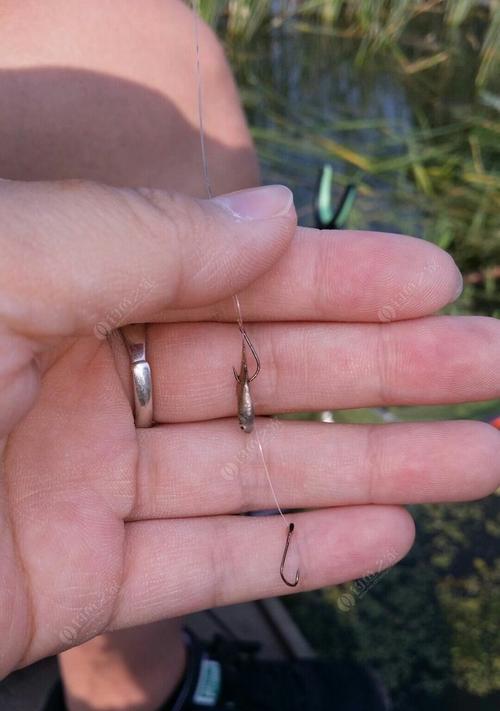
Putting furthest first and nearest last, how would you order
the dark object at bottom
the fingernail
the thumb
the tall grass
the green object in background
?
the tall grass
the green object in background
the dark object at bottom
the fingernail
the thumb

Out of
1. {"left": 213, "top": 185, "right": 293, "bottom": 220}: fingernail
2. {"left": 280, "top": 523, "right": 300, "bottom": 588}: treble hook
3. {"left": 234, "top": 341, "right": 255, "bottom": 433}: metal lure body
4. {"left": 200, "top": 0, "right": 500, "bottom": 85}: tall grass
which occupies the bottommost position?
{"left": 280, "top": 523, "right": 300, "bottom": 588}: treble hook

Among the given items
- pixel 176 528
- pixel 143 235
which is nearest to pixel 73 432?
pixel 176 528

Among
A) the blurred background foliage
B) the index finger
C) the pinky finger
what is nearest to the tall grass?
the blurred background foliage

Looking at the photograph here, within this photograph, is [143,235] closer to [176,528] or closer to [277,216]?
[277,216]

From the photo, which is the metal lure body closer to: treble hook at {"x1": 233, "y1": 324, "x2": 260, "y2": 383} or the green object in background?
treble hook at {"x1": 233, "y1": 324, "x2": 260, "y2": 383}

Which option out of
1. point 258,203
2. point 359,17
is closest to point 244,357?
point 258,203

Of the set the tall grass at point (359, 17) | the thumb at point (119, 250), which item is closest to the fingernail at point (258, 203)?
the thumb at point (119, 250)
